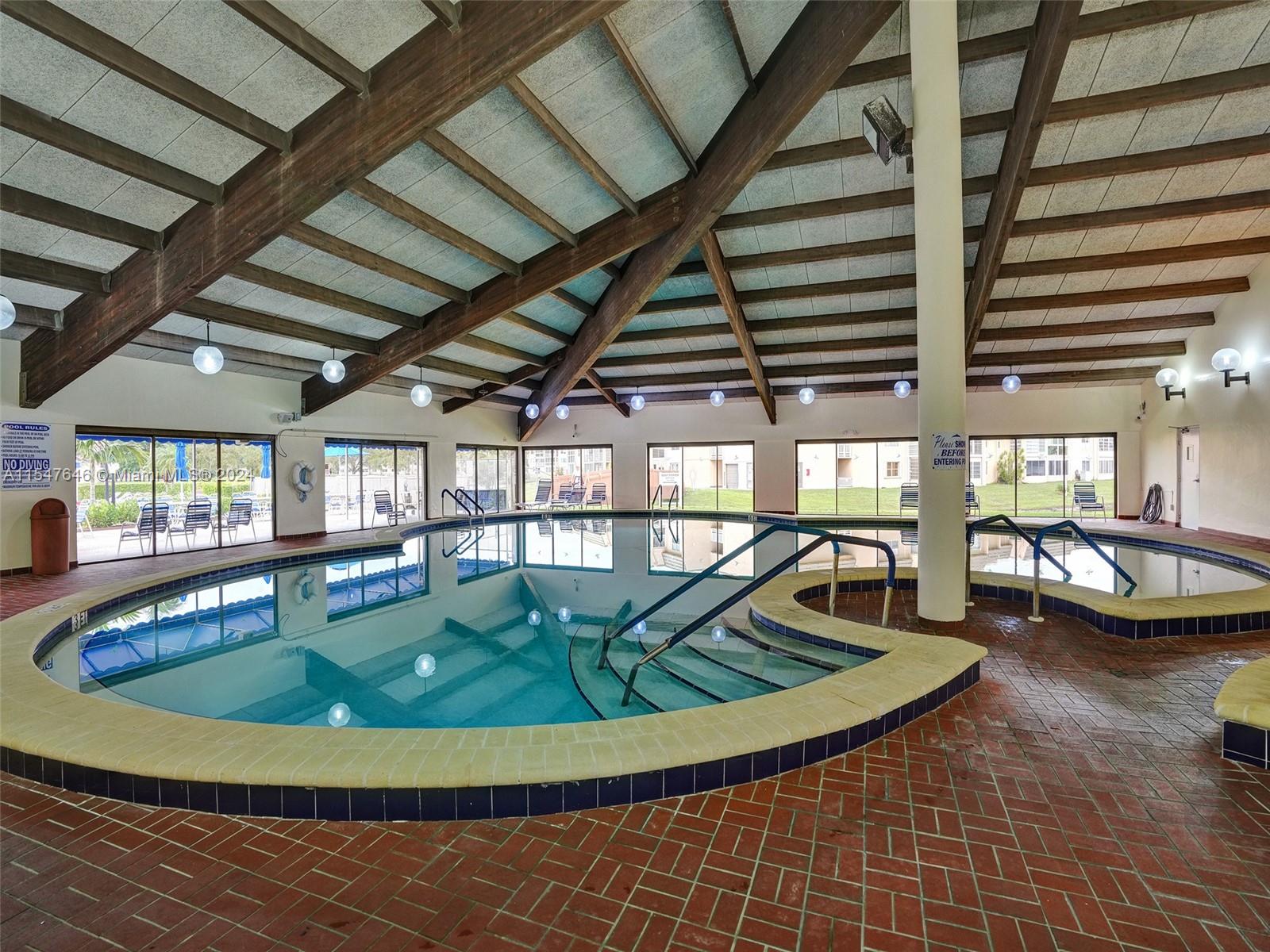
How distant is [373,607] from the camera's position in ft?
19.6

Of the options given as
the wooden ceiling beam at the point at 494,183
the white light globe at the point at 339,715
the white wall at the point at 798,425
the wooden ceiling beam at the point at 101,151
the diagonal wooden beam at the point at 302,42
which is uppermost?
the wooden ceiling beam at the point at 494,183

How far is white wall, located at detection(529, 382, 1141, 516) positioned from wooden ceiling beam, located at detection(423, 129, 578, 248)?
24.7 ft

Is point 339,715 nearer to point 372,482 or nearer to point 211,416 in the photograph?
point 211,416

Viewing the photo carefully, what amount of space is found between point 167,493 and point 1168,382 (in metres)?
15.8

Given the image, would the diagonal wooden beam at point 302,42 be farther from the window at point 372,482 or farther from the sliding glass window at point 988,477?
the sliding glass window at point 988,477

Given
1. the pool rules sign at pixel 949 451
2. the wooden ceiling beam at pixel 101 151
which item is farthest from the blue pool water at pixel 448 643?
the wooden ceiling beam at pixel 101 151

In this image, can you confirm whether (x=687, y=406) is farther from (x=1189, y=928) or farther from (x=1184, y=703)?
(x=1189, y=928)

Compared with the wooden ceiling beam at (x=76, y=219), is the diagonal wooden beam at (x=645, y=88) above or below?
above

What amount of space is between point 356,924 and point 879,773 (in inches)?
71.3

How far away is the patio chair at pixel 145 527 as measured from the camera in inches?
316

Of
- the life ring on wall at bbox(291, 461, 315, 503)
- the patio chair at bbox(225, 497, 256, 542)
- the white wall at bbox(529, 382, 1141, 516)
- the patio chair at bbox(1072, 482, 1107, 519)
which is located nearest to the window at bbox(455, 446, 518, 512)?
the white wall at bbox(529, 382, 1141, 516)

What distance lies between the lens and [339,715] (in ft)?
11.6

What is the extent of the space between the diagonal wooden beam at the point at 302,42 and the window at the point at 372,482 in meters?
8.01

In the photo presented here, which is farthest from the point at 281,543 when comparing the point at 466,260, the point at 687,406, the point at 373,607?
the point at 687,406
